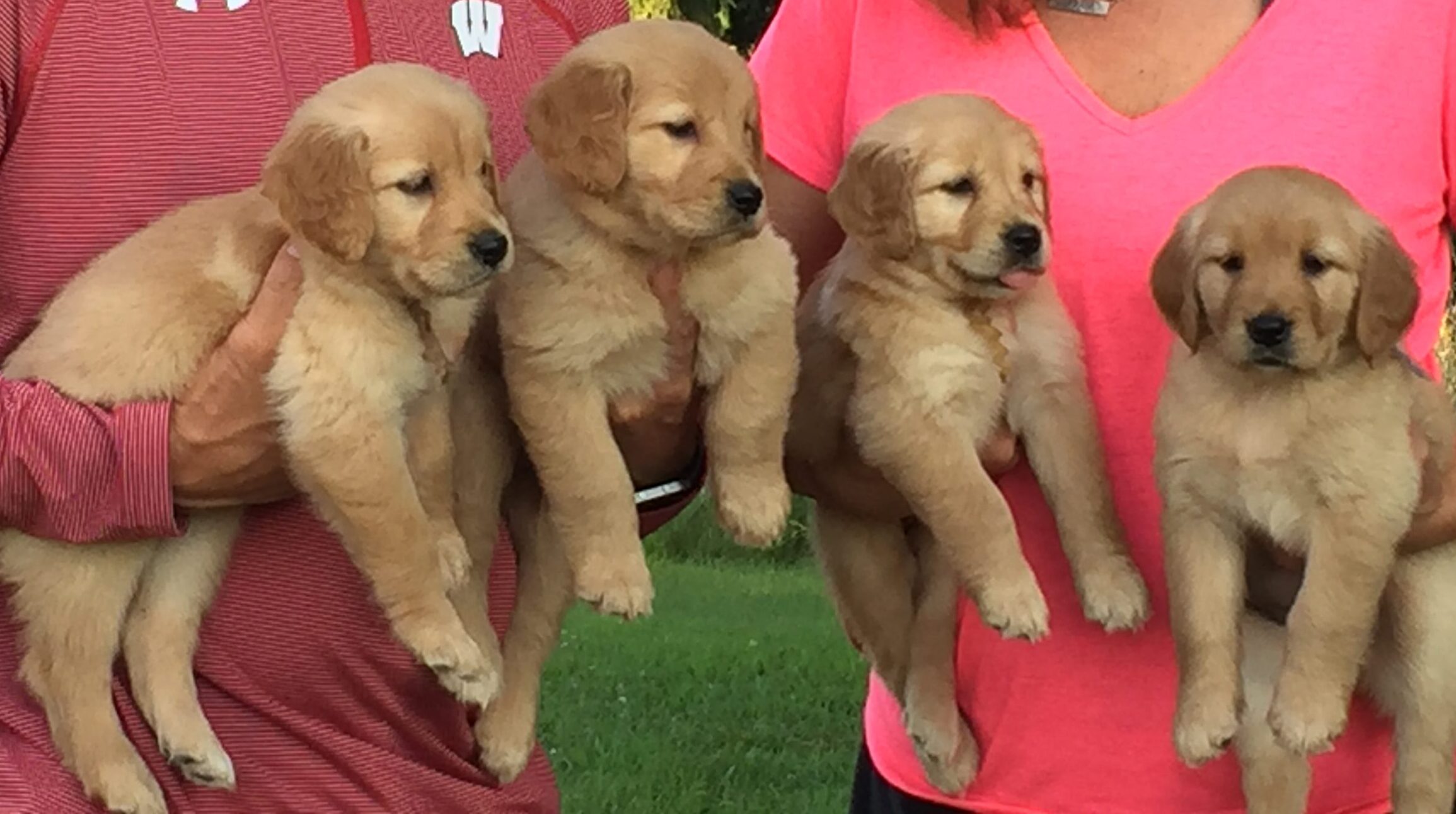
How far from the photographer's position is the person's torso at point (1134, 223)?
2.39 meters

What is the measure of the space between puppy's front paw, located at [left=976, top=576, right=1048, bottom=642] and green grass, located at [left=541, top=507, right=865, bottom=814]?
3505mm

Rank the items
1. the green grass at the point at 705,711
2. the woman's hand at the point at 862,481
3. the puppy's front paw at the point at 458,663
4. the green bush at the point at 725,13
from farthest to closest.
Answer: the green bush at the point at 725,13, the green grass at the point at 705,711, the woman's hand at the point at 862,481, the puppy's front paw at the point at 458,663

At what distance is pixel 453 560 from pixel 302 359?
0.32 m

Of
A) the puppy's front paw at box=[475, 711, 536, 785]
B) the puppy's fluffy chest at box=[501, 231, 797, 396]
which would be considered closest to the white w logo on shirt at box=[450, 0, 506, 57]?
the puppy's fluffy chest at box=[501, 231, 797, 396]

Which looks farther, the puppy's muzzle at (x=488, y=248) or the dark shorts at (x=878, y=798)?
the dark shorts at (x=878, y=798)

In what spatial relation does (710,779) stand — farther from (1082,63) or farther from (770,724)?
(1082,63)

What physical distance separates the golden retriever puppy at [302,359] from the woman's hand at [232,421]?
25mm

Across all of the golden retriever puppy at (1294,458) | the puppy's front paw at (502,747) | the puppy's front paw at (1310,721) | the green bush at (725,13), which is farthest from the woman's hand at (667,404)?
the green bush at (725,13)

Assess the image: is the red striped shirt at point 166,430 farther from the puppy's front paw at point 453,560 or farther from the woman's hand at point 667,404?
the woman's hand at point 667,404

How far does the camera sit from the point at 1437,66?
2393mm

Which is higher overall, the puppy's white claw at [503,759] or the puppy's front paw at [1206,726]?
the puppy's front paw at [1206,726]

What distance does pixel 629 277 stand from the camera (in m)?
2.41

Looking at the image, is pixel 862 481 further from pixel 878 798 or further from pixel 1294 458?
pixel 1294 458

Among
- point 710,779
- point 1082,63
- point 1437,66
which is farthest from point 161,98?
point 710,779
